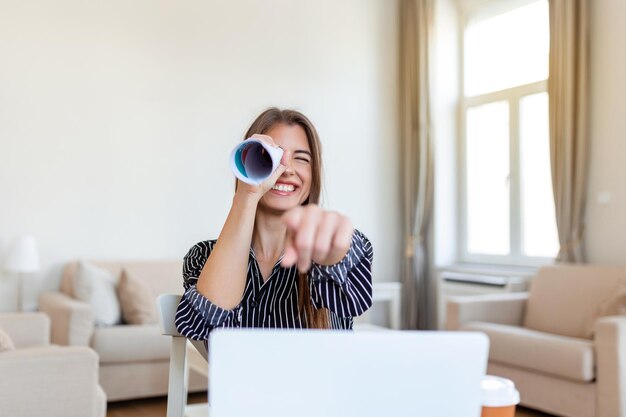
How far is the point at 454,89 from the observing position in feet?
18.2

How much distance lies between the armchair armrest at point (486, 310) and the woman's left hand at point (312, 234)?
355 centimetres

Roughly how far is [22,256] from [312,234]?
12.6 ft

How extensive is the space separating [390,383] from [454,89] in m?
5.25

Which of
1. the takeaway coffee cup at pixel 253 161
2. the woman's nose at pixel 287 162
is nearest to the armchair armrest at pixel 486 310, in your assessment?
the woman's nose at pixel 287 162

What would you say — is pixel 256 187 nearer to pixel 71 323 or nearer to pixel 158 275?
pixel 71 323

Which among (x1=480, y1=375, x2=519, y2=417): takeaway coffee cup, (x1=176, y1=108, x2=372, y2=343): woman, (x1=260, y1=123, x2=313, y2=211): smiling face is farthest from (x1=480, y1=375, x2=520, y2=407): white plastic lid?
(x1=260, y1=123, x2=313, y2=211): smiling face

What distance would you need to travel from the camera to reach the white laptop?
530 mm

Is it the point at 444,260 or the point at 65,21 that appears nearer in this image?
the point at 65,21

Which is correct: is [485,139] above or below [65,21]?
below

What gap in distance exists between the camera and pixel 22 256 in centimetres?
398

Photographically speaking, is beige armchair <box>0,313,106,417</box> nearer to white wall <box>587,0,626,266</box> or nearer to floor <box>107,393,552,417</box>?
floor <box>107,393,552,417</box>

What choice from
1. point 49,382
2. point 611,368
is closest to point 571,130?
point 611,368

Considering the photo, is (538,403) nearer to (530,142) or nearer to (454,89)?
(530,142)

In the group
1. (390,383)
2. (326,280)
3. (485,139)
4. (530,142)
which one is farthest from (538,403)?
(390,383)
